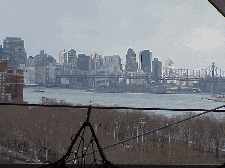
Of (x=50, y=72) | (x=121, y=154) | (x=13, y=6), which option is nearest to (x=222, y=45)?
(x=50, y=72)

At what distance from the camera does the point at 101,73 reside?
626 inches

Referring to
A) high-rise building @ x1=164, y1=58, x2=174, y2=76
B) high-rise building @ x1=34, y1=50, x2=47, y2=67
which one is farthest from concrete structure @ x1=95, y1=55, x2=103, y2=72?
high-rise building @ x1=164, y1=58, x2=174, y2=76

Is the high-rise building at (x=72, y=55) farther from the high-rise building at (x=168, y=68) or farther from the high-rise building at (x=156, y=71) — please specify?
the high-rise building at (x=168, y=68)

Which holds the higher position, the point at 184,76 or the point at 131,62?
the point at 131,62

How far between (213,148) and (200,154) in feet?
1.05

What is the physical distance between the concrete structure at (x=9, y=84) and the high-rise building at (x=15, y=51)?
16.6 feet

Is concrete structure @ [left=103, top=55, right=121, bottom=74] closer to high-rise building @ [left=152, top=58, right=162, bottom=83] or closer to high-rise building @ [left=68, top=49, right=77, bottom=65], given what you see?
high-rise building @ [left=152, top=58, right=162, bottom=83]

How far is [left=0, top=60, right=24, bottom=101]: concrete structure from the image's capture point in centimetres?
1262

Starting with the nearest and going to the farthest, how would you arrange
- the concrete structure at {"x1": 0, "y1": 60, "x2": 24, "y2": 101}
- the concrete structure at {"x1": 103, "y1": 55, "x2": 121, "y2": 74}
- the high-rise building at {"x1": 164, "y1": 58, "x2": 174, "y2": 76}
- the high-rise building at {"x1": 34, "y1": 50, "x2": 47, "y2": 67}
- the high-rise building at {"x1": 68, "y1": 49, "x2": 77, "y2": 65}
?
the concrete structure at {"x1": 0, "y1": 60, "x2": 24, "y2": 101}, the high-rise building at {"x1": 164, "y1": 58, "x2": 174, "y2": 76}, the concrete structure at {"x1": 103, "y1": 55, "x2": 121, "y2": 74}, the high-rise building at {"x1": 34, "y1": 50, "x2": 47, "y2": 67}, the high-rise building at {"x1": 68, "y1": 49, "x2": 77, "y2": 65}

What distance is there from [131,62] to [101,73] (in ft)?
14.3

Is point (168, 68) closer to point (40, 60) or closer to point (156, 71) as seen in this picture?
point (156, 71)

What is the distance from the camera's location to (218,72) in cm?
1589

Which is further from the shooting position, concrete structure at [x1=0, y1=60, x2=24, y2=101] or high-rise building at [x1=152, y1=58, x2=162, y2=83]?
high-rise building at [x1=152, y1=58, x2=162, y2=83]

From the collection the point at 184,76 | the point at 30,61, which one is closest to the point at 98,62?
the point at 30,61
